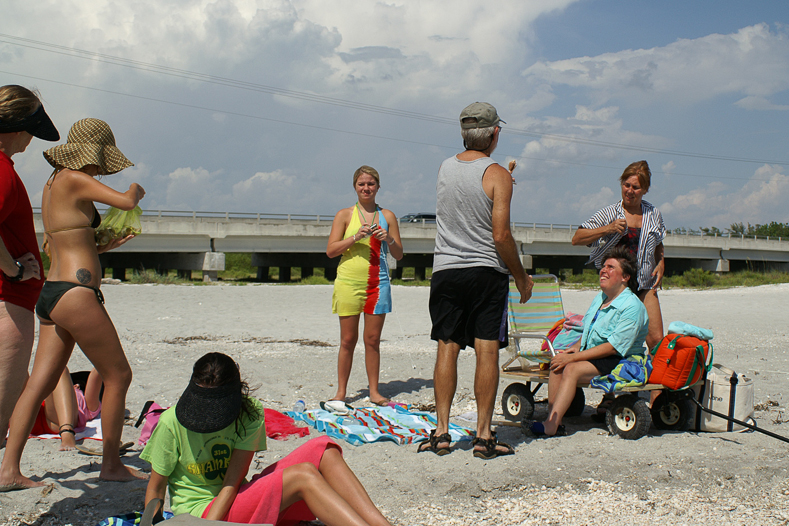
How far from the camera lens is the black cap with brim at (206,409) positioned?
2.58 metres

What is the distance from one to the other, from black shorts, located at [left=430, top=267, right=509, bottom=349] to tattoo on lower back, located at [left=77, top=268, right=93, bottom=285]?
2.03 meters

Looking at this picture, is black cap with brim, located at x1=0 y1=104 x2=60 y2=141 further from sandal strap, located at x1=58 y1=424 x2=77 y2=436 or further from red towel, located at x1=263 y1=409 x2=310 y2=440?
red towel, located at x1=263 y1=409 x2=310 y2=440

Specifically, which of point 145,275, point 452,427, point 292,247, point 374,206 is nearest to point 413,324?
point 374,206

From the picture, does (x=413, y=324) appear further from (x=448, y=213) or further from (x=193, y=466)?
(x=193, y=466)

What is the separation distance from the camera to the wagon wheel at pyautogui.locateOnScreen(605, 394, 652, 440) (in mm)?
4371

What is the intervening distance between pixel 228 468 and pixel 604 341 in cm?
305

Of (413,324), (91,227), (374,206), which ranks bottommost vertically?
(413,324)

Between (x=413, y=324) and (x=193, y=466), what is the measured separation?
407 inches

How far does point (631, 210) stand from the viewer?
538 centimetres

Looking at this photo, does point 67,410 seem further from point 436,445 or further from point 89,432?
point 436,445

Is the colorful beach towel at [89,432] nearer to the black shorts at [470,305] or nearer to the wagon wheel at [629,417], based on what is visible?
the black shorts at [470,305]

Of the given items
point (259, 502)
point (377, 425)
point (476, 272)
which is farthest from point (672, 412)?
point (259, 502)

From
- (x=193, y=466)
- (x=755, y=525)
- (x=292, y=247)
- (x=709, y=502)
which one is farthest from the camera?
Answer: (x=292, y=247)

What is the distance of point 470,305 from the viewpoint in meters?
4.17
